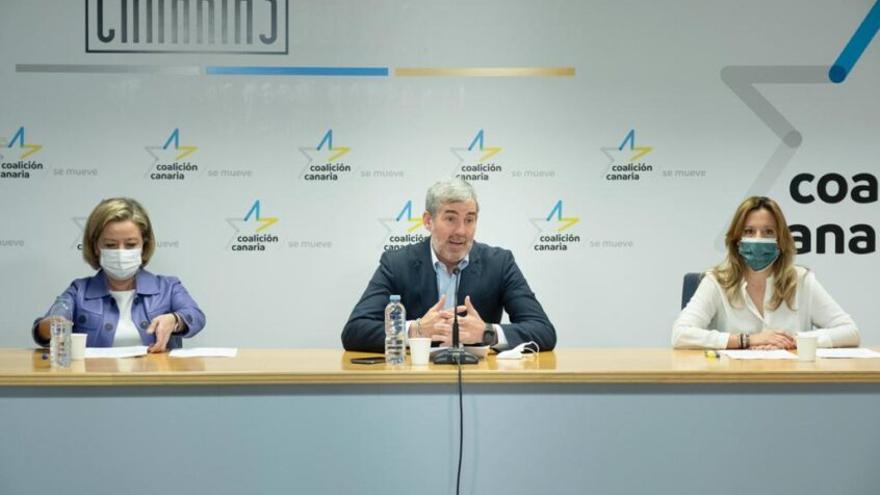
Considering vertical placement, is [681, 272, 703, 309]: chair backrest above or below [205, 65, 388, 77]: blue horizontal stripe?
below

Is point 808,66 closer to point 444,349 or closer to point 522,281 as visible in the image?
point 522,281

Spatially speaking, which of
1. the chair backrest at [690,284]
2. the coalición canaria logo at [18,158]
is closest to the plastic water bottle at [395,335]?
the chair backrest at [690,284]

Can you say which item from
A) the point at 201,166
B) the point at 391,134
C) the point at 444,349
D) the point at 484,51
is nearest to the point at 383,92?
the point at 391,134

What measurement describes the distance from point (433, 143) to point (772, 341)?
74.7 inches

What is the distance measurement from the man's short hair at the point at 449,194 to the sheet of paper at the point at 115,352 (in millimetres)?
1130

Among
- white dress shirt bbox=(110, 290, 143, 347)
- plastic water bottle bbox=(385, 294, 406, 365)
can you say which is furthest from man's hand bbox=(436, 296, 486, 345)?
white dress shirt bbox=(110, 290, 143, 347)

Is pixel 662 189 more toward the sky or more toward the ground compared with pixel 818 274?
more toward the sky

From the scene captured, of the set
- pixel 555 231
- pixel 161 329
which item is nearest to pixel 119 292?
pixel 161 329

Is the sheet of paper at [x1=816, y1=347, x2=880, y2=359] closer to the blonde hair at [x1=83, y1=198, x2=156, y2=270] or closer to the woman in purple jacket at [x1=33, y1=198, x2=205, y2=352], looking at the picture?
the woman in purple jacket at [x1=33, y1=198, x2=205, y2=352]

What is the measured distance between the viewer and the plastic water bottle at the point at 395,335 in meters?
2.95

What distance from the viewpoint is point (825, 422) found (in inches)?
107

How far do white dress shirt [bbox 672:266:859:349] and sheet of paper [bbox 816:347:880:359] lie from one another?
0.59ft

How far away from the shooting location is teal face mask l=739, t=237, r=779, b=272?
3.59 m

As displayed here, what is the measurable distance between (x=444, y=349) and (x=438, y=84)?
192 centimetres
